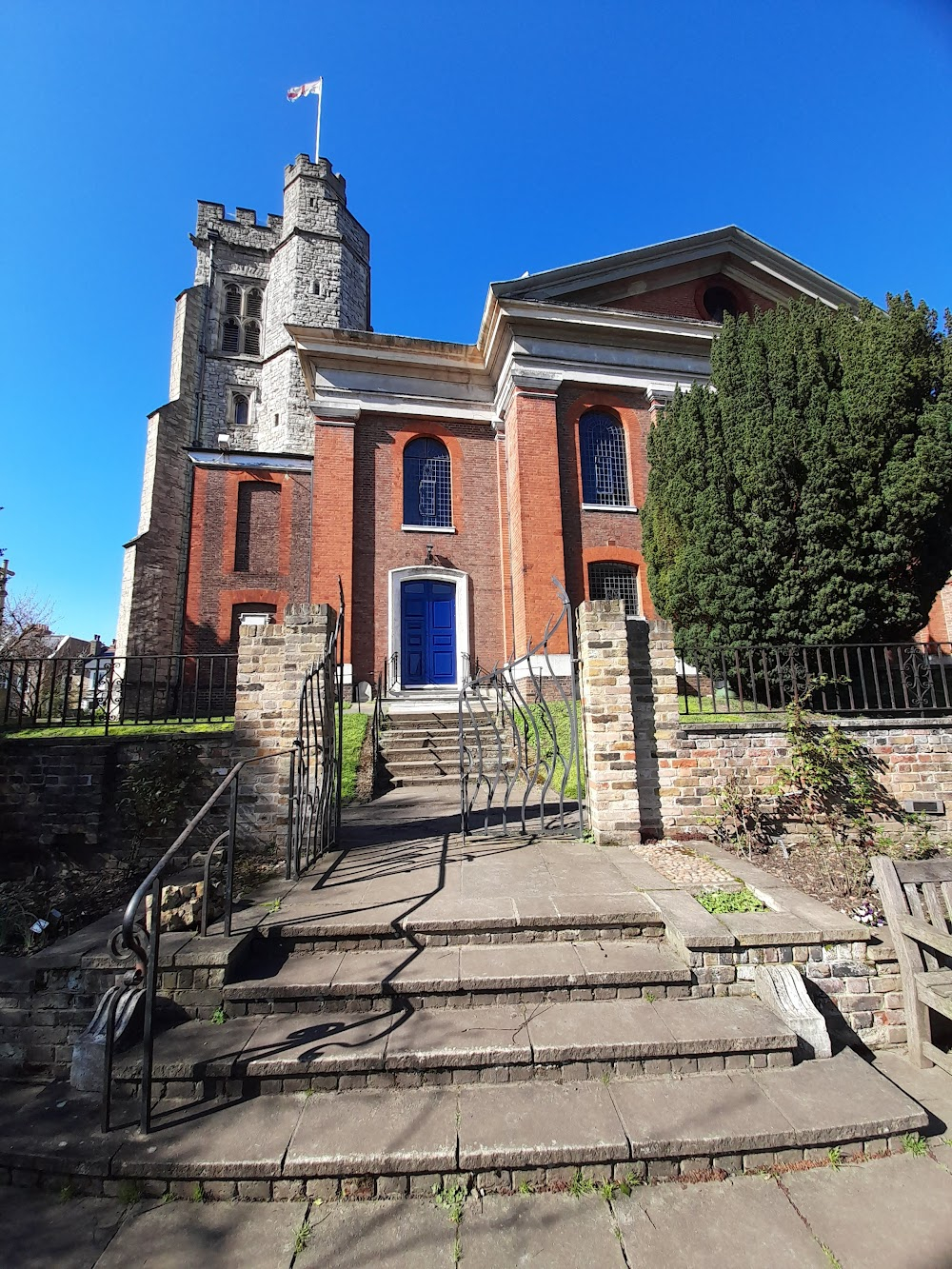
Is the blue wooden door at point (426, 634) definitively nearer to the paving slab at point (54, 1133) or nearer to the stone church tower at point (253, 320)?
the stone church tower at point (253, 320)

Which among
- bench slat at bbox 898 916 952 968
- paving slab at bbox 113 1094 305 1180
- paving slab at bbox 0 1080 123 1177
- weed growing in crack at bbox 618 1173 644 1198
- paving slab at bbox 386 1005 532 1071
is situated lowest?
weed growing in crack at bbox 618 1173 644 1198

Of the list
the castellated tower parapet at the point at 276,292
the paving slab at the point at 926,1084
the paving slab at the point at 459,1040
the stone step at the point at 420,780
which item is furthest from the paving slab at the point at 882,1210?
the castellated tower parapet at the point at 276,292

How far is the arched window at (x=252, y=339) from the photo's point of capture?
25781 millimetres

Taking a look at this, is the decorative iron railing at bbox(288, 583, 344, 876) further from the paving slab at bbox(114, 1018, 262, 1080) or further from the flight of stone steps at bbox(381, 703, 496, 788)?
the flight of stone steps at bbox(381, 703, 496, 788)

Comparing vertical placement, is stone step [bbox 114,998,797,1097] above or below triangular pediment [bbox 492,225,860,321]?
below

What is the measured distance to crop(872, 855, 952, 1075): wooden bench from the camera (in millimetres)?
2984

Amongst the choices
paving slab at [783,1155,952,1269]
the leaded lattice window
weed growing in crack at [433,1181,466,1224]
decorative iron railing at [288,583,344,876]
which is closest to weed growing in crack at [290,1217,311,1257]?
weed growing in crack at [433,1181,466,1224]

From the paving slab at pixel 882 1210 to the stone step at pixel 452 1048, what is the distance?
1.62 ft

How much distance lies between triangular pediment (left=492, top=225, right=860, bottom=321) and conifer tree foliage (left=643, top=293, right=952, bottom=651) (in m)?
6.13

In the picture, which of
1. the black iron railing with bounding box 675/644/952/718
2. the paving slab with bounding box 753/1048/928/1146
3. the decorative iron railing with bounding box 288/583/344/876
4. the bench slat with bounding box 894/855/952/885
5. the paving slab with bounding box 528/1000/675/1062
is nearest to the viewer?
the paving slab with bounding box 753/1048/928/1146

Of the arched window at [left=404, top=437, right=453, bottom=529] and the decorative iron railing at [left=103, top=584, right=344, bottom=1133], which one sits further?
the arched window at [left=404, top=437, right=453, bottom=529]

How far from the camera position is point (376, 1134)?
2.34m

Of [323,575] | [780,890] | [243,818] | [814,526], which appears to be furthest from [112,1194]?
[323,575]

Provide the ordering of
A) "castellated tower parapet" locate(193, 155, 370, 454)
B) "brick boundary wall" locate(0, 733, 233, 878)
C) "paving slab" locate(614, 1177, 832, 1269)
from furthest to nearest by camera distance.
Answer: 1. "castellated tower parapet" locate(193, 155, 370, 454)
2. "brick boundary wall" locate(0, 733, 233, 878)
3. "paving slab" locate(614, 1177, 832, 1269)
